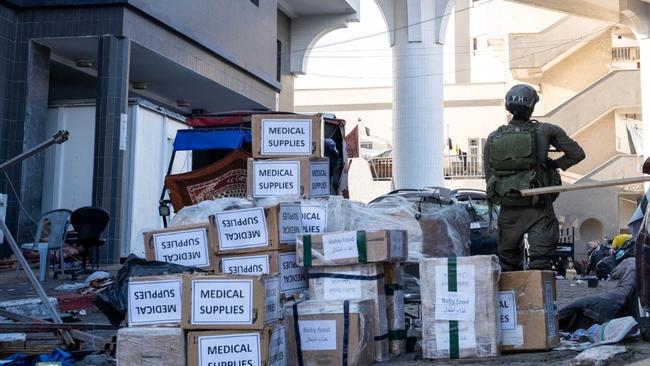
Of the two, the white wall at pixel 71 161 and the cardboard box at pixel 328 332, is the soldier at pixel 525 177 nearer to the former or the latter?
the cardboard box at pixel 328 332

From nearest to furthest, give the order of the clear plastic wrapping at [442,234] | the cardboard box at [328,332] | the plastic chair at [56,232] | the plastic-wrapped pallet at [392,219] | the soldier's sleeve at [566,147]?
1. the cardboard box at [328,332]
2. the soldier's sleeve at [566,147]
3. the plastic-wrapped pallet at [392,219]
4. the clear plastic wrapping at [442,234]
5. the plastic chair at [56,232]

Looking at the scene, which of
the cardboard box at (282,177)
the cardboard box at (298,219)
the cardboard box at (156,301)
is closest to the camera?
the cardboard box at (156,301)

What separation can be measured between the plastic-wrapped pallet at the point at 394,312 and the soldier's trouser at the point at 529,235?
1018 millimetres

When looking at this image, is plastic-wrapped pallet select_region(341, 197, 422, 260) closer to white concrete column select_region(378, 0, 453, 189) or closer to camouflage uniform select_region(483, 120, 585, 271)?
camouflage uniform select_region(483, 120, 585, 271)

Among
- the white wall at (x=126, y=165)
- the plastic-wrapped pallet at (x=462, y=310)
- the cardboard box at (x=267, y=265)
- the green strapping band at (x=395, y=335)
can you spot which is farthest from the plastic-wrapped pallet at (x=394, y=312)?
the white wall at (x=126, y=165)

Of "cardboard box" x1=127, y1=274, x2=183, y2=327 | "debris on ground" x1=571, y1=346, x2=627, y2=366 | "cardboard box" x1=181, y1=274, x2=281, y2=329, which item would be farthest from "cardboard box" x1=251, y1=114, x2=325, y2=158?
"debris on ground" x1=571, y1=346, x2=627, y2=366

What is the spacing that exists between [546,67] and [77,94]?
27.2 meters

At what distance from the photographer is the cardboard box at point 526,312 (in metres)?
7.01

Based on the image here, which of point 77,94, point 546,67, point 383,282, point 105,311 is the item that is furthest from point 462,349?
point 546,67

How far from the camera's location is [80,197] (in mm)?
17828

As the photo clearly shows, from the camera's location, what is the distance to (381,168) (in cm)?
4456

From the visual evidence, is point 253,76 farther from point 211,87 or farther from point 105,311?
point 105,311

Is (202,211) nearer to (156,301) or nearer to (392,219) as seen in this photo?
(392,219)

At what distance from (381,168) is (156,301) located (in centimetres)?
3844
